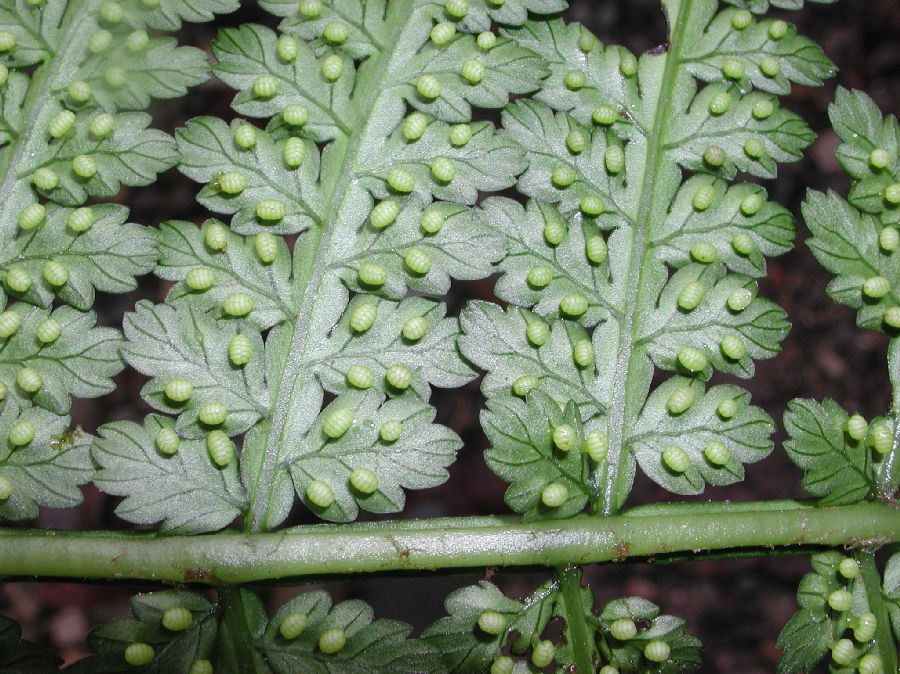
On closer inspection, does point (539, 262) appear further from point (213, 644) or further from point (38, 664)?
point (38, 664)

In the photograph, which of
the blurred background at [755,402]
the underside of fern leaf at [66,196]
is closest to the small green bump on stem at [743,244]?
the underside of fern leaf at [66,196]

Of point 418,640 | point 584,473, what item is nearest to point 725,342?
point 584,473

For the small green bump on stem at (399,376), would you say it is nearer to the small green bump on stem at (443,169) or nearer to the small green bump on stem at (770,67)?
the small green bump on stem at (443,169)

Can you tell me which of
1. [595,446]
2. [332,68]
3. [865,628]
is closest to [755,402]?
[865,628]

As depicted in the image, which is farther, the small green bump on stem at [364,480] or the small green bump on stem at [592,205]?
the small green bump on stem at [592,205]

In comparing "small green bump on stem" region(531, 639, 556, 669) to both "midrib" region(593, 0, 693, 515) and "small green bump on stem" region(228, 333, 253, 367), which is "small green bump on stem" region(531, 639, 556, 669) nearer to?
"midrib" region(593, 0, 693, 515)

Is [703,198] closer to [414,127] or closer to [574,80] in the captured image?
[574,80]
